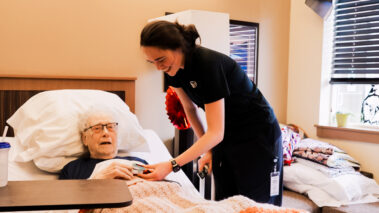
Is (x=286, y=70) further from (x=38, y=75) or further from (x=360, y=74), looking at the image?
(x=38, y=75)

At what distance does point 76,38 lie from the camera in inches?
92.4

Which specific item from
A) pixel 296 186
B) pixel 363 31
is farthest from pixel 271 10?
pixel 296 186

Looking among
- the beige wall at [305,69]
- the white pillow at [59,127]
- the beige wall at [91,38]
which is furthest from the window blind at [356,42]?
the white pillow at [59,127]

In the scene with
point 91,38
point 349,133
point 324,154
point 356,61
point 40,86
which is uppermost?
point 91,38

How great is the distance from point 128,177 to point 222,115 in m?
0.43

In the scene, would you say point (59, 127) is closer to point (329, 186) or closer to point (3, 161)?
point (3, 161)

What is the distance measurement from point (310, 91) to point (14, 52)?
7.87 ft

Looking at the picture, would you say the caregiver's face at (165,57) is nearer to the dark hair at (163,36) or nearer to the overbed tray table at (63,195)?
the dark hair at (163,36)

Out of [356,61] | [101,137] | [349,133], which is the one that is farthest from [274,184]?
[356,61]

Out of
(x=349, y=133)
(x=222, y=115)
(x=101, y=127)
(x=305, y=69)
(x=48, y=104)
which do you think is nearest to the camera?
(x=222, y=115)

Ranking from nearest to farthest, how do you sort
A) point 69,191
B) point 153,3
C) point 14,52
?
point 69,191, point 14,52, point 153,3

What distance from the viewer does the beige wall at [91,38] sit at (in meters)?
2.19

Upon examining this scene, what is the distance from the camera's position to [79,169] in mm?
1556

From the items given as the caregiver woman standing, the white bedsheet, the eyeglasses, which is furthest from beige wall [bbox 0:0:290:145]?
the caregiver woman standing
